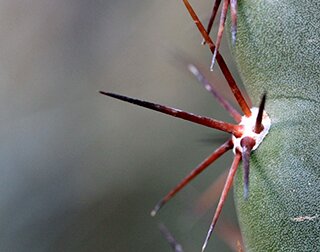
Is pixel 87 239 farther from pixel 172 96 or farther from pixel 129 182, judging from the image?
pixel 172 96

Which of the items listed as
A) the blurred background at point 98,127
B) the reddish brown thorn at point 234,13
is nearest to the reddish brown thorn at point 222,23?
the reddish brown thorn at point 234,13

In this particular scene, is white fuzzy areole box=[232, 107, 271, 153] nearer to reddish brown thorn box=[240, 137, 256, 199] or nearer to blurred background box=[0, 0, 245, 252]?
reddish brown thorn box=[240, 137, 256, 199]

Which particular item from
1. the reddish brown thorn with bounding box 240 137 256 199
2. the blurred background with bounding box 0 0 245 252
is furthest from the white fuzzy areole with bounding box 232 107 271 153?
the blurred background with bounding box 0 0 245 252

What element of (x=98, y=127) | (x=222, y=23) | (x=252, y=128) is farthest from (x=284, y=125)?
(x=98, y=127)

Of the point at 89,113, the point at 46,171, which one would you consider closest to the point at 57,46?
the point at 89,113

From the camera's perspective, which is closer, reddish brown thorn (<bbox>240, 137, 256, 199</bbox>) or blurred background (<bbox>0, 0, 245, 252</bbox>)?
reddish brown thorn (<bbox>240, 137, 256, 199</bbox>)

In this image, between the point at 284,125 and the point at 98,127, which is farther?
the point at 98,127

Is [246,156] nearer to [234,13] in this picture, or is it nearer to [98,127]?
[234,13]
